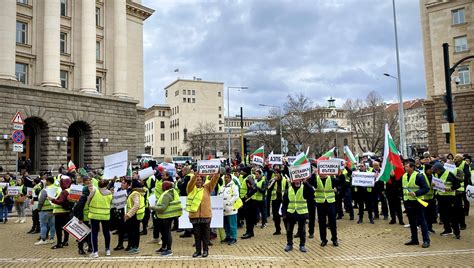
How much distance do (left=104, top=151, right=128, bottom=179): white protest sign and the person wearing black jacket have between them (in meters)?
8.83

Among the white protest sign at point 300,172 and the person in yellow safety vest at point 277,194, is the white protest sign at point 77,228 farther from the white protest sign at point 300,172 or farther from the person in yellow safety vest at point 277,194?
the person in yellow safety vest at point 277,194

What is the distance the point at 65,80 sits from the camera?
118ft

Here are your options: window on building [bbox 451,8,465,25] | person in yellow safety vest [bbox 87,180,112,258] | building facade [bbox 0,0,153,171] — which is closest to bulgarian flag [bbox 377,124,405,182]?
person in yellow safety vest [bbox 87,180,112,258]

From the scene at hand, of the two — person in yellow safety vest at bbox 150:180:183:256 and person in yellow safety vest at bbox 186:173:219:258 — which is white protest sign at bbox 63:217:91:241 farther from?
person in yellow safety vest at bbox 186:173:219:258

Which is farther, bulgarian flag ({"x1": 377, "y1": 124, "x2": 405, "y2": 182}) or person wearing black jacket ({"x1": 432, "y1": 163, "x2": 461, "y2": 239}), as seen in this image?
bulgarian flag ({"x1": 377, "y1": 124, "x2": 405, "y2": 182})

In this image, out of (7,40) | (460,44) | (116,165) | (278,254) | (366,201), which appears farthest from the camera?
(460,44)

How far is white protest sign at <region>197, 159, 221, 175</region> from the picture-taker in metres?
10.4

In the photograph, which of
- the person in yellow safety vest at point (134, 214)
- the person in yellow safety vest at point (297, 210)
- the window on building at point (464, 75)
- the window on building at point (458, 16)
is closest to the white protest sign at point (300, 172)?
the person in yellow safety vest at point (297, 210)

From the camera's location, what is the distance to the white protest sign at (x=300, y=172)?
10242 millimetres

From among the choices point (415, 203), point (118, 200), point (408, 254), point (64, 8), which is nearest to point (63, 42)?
point (64, 8)

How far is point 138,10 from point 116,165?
131 feet

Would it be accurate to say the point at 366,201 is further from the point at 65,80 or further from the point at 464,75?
the point at 464,75

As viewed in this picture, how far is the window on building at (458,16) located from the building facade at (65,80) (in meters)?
34.5

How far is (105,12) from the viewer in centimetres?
4006
